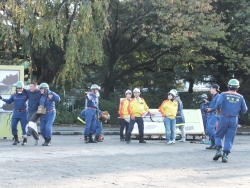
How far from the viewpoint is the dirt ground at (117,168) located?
351 inches

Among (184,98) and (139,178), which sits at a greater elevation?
(184,98)

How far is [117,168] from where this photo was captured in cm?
1055

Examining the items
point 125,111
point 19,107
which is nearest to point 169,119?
point 125,111

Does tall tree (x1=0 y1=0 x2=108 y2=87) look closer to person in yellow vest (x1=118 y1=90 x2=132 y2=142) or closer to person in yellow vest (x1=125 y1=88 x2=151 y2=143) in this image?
person in yellow vest (x1=118 y1=90 x2=132 y2=142)

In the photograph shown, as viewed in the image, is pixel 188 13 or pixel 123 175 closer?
pixel 123 175

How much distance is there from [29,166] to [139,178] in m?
2.55

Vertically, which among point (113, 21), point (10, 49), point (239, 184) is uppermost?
point (113, 21)

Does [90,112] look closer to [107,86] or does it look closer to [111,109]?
[111,109]

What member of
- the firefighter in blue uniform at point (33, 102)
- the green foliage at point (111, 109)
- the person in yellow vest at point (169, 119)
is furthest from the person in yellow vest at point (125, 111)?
the green foliage at point (111, 109)

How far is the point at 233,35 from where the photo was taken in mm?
29328

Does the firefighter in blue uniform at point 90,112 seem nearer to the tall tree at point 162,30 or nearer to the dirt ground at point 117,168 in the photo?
the dirt ground at point 117,168

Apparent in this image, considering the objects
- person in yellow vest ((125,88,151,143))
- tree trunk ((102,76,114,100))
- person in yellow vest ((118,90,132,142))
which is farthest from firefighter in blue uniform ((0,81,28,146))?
tree trunk ((102,76,114,100))

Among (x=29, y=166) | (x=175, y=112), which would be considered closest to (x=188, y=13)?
(x=175, y=112)

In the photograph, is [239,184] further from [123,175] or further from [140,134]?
[140,134]
